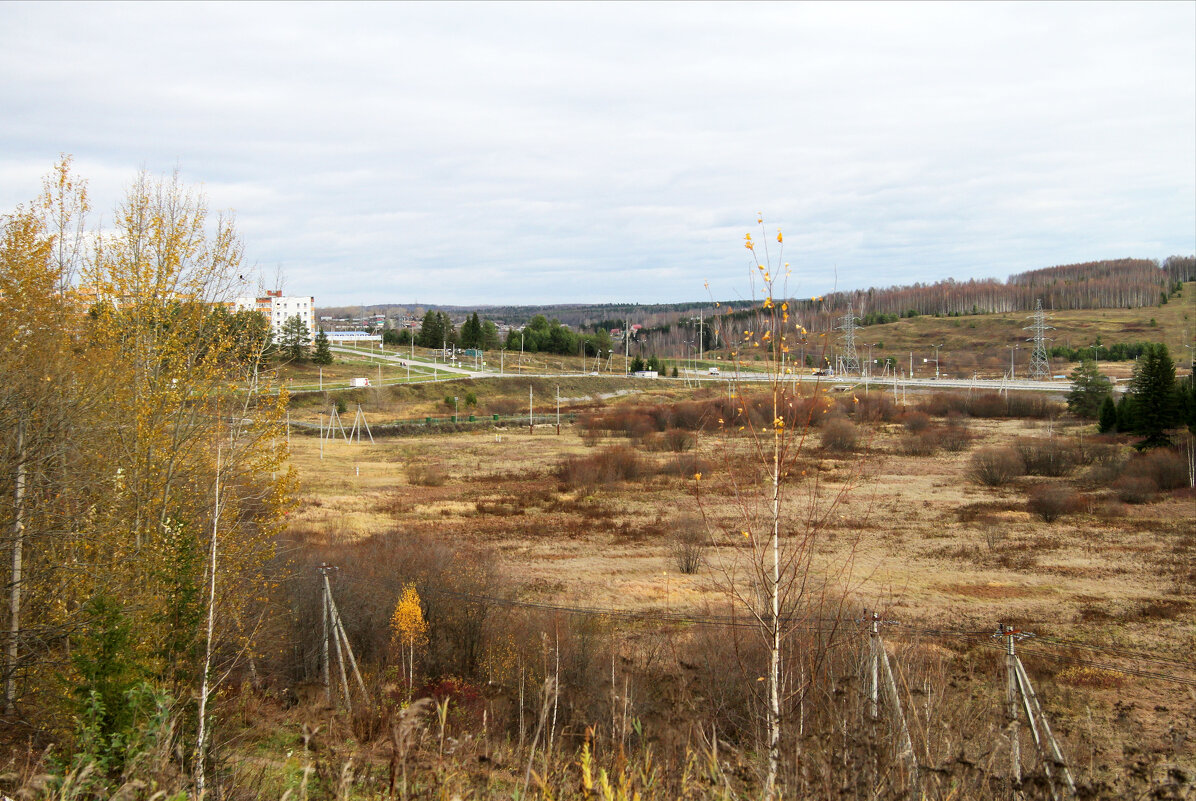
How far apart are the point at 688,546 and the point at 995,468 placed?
71.1 ft

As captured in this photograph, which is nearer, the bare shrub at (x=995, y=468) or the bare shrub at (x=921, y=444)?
the bare shrub at (x=995, y=468)

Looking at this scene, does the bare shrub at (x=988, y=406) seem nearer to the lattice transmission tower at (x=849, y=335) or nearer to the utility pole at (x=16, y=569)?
the lattice transmission tower at (x=849, y=335)

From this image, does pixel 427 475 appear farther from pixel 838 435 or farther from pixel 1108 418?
pixel 1108 418

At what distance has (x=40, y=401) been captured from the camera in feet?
30.0

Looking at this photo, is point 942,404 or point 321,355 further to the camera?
point 321,355

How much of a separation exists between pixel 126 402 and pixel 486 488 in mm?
25345

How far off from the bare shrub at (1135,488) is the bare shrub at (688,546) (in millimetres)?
19160

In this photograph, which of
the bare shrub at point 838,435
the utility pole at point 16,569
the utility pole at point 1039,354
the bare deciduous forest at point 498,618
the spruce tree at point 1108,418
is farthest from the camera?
the utility pole at point 1039,354

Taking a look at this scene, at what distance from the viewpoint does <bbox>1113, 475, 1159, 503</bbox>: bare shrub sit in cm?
3158

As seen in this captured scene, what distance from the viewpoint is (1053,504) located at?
29.6m

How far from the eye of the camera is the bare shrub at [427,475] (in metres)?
38.9

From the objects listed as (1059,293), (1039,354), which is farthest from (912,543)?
(1059,293)

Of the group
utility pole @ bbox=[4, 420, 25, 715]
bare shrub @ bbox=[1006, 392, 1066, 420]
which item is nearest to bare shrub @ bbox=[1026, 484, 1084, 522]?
utility pole @ bbox=[4, 420, 25, 715]

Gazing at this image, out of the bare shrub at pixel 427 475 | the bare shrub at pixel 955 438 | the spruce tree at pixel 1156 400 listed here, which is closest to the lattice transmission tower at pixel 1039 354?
the bare shrub at pixel 955 438
